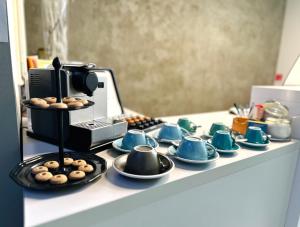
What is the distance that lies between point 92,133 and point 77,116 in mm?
90

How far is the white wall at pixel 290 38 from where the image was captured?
10.6ft

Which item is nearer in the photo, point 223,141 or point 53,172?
point 53,172

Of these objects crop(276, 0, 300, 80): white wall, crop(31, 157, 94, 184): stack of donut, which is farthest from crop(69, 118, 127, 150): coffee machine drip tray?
crop(276, 0, 300, 80): white wall

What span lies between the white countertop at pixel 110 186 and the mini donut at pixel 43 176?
0.03 meters

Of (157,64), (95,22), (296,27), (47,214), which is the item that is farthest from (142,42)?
(296,27)

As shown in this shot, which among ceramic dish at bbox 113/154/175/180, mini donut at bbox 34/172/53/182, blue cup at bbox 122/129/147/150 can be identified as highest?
blue cup at bbox 122/129/147/150

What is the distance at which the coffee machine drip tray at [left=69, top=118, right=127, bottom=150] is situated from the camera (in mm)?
659

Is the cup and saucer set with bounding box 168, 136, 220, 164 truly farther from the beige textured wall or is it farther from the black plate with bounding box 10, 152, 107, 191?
the beige textured wall

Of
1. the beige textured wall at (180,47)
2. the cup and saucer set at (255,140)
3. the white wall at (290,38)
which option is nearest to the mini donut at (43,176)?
the cup and saucer set at (255,140)

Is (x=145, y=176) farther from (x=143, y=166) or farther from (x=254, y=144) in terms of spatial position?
(x=254, y=144)

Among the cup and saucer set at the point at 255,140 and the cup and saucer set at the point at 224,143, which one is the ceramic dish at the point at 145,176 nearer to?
the cup and saucer set at the point at 224,143

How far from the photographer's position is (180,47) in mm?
2590

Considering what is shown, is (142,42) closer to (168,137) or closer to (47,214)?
(168,137)

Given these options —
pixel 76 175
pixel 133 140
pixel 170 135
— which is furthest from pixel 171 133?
pixel 76 175
